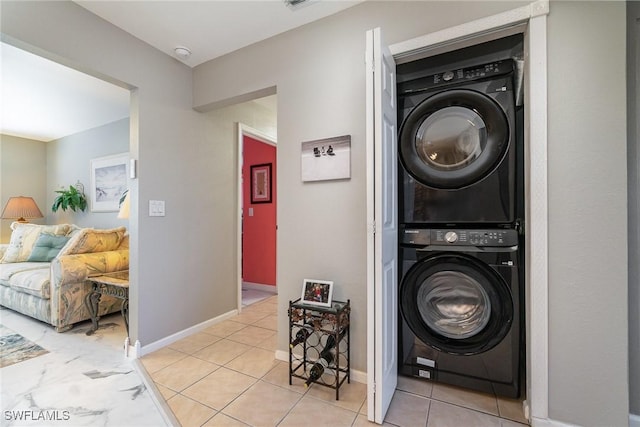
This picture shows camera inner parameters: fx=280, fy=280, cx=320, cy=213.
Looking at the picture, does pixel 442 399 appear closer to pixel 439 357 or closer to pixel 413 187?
pixel 439 357

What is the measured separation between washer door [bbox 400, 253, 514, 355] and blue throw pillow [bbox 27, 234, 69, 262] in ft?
13.9

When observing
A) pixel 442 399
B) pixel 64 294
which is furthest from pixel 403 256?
pixel 64 294

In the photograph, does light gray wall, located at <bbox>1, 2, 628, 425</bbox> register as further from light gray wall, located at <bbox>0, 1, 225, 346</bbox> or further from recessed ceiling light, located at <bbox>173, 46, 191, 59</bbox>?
recessed ceiling light, located at <bbox>173, 46, 191, 59</bbox>

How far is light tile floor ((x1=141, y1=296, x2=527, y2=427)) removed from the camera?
1.43 metres

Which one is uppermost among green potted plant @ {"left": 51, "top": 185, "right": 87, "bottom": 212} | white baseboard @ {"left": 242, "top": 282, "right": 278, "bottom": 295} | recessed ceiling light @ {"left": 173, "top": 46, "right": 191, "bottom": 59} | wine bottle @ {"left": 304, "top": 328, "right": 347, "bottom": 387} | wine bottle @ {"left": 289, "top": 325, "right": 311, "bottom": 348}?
recessed ceiling light @ {"left": 173, "top": 46, "right": 191, "bottom": 59}

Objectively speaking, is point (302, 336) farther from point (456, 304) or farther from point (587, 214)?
point (587, 214)

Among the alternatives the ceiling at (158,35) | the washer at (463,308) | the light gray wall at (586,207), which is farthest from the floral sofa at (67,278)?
the light gray wall at (586,207)

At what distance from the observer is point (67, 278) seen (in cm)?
256

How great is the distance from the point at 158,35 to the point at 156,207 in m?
1.28

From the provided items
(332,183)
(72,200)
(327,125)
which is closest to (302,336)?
(332,183)

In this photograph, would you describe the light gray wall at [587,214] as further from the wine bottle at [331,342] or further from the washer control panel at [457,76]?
the wine bottle at [331,342]

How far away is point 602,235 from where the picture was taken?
1.24m

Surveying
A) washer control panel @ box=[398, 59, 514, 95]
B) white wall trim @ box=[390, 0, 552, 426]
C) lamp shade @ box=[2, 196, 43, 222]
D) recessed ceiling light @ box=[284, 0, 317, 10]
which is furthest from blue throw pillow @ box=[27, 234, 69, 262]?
white wall trim @ box=[390, 0, 552, 426]

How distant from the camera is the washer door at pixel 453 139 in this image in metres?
1.53
